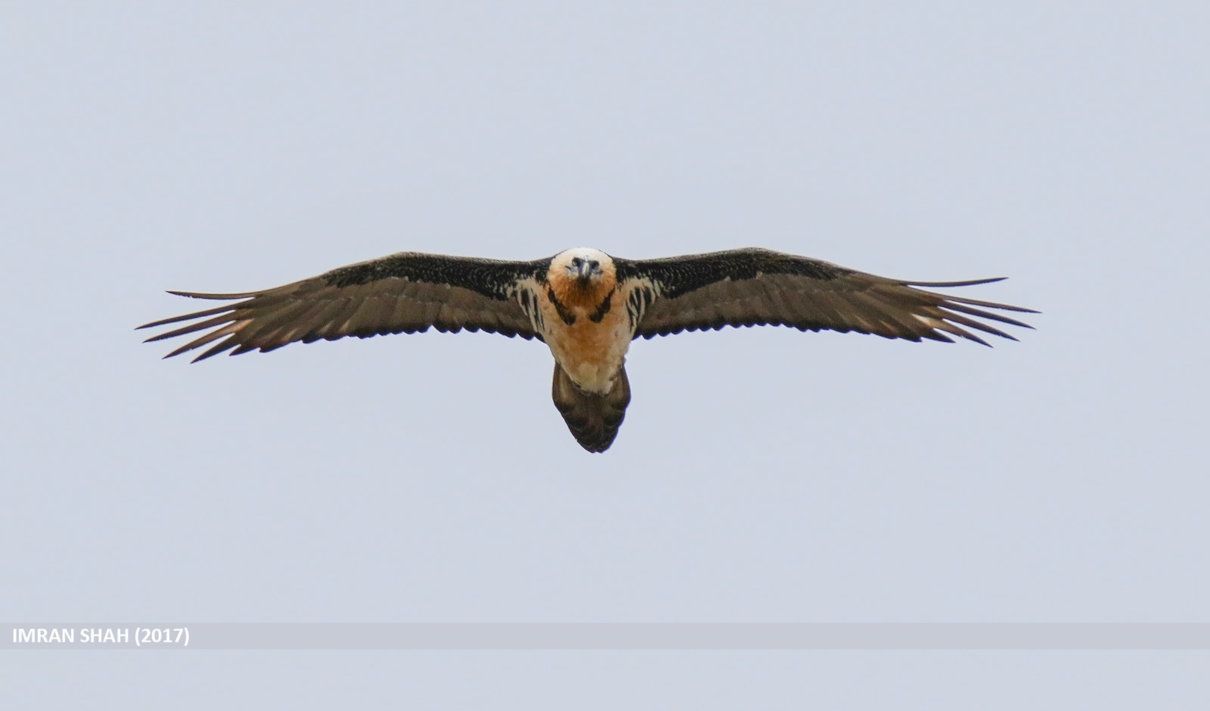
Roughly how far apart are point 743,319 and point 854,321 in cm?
125

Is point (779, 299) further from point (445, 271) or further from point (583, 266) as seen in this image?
point (445, 271)

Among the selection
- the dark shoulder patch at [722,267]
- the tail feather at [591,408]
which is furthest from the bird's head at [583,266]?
the tail feather at [591,408]

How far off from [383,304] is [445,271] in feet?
2.70

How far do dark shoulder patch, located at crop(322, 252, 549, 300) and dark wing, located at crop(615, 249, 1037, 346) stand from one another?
1.18m

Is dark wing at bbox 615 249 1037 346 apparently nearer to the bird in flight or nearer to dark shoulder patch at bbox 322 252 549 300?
the bird in flight

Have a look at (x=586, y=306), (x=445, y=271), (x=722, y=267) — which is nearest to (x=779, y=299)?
(x=722, y=267)

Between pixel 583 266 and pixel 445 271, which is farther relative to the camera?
pixel 445 271

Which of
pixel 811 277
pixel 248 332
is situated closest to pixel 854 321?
pixel 811 277

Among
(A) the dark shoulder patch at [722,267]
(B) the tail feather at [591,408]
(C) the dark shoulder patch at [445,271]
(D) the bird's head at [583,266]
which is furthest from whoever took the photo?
(B) the tail feather at [591,408]

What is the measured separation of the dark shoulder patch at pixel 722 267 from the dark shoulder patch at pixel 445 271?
3.53ft

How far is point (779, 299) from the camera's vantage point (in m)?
18.1

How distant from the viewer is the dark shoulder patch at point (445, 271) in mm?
17922

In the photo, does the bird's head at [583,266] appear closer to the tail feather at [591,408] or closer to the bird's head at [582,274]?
the bird's head at [582,274]

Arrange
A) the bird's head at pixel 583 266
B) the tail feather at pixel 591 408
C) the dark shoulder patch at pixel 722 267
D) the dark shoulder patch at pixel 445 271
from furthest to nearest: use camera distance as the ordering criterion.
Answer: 1. the tail feather at pixel 591 408
2. the dark shoulder patch at pixel 445 271
3. the dark shoulder patch at pixel 722 267
4. the bird's head at pixel 583 266
